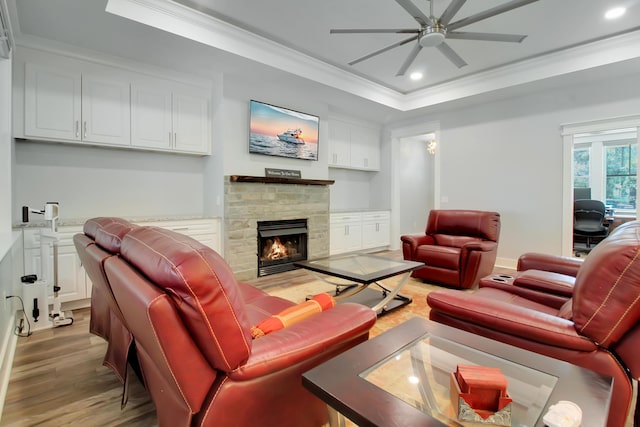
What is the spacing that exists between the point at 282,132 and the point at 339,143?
1.61 meters

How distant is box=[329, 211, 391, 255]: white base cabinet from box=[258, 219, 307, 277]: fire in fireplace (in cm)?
69

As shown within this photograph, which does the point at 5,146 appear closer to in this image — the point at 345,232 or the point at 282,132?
the point at 282,132

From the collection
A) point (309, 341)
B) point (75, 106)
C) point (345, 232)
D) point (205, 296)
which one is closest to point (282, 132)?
point (345, 232)

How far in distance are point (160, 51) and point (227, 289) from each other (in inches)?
136

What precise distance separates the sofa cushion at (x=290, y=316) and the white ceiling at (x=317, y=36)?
9.28 feet

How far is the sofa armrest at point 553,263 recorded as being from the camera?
2514 millimetres

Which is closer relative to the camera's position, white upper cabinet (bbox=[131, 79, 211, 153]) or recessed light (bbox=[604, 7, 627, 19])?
recessed light (bbox=[604, 7, 627, 19])

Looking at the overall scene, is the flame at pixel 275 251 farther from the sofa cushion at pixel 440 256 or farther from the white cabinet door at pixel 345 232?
the sofa cushion at pixel 440 256

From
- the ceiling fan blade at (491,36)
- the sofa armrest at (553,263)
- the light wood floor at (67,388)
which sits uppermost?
the ceiling fan blade at (491,36)

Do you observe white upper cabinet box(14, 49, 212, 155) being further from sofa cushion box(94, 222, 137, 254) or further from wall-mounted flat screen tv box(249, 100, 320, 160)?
sofa cushion box(94, 222, 137, 254)

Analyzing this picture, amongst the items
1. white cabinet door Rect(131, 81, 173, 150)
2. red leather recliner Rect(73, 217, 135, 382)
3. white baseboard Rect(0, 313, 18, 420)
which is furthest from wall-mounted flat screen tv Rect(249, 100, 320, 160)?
white baseboard Rect(0, 313, 18, 420)

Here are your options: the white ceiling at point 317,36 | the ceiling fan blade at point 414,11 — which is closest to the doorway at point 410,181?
the white ceiling at point 317,36

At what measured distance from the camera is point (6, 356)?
2020 millimetres

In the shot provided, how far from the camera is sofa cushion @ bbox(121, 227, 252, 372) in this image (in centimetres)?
94
